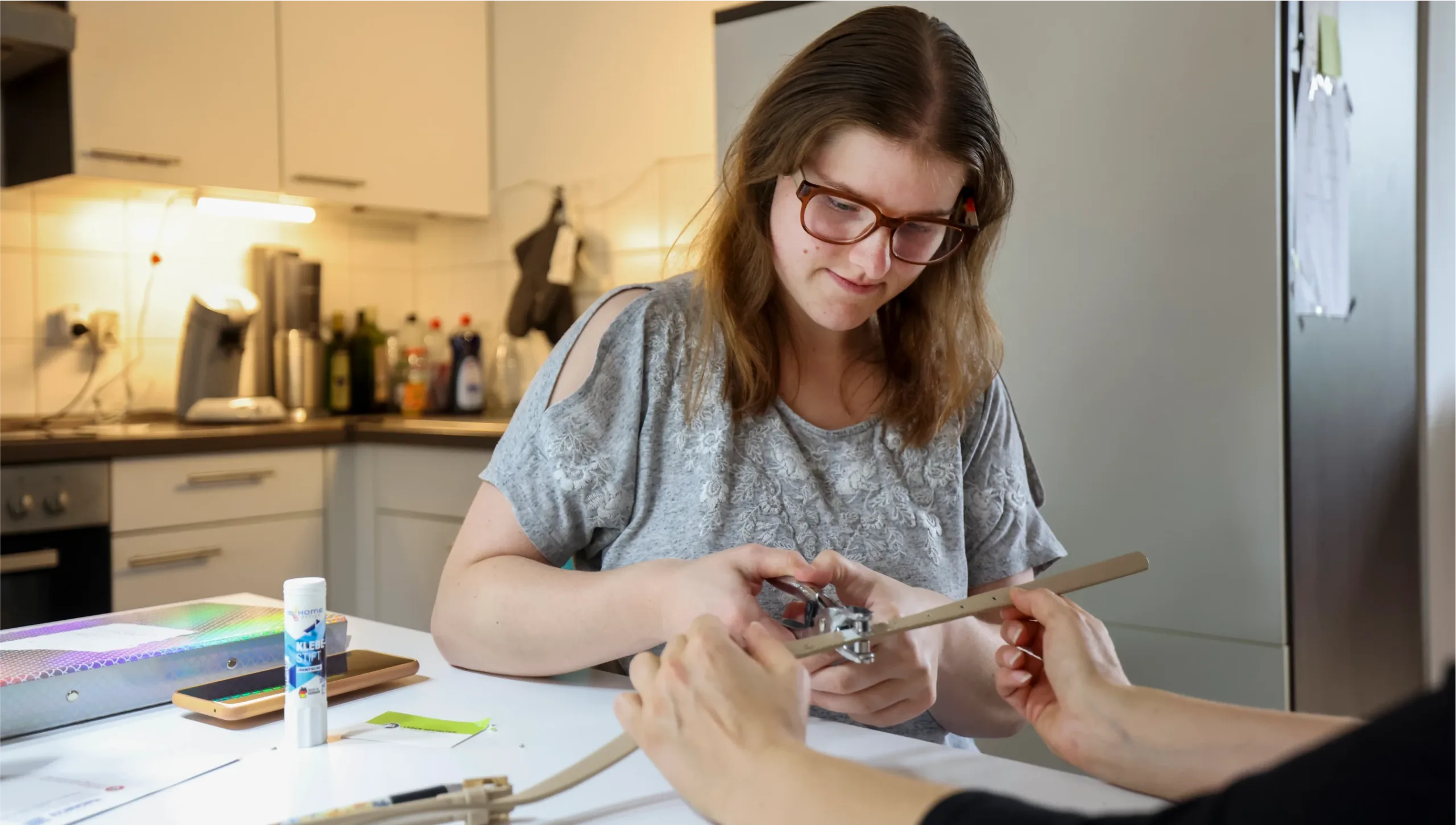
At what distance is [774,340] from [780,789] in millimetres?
677

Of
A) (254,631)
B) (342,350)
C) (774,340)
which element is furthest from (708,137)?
(254,631)

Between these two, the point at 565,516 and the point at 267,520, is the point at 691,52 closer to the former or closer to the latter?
the point at 267,520

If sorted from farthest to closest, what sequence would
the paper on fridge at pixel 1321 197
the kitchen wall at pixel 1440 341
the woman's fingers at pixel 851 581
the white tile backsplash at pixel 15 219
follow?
the white tile backsplash at pixel 15 219 < the kitchen wall at pixel 1440 341 < the paper on fridge at pixel 1321 197 < the woman's fingers at pixel 851 581

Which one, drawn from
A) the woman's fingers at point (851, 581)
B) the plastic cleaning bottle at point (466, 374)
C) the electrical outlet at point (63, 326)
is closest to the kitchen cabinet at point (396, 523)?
the plastic cleaning bottle at point (466, 374)

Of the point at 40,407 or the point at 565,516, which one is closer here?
the point at 565,516

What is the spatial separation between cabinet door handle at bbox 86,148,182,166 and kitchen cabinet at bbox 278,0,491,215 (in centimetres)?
Result: 28

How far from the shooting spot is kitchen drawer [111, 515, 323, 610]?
2.27 meters

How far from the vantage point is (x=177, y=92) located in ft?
8.30

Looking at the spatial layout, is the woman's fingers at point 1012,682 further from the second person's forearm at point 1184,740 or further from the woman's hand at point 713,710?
the woman's hand at point 713,710

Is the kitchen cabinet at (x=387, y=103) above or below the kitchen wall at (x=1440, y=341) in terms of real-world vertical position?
above

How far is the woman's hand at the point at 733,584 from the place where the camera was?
0.82 metres

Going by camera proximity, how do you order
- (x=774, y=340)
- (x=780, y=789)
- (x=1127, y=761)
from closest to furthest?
(x=780, y=789), (x=1127, y=761), (x=774, y=340)

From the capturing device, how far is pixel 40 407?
8.64 feet

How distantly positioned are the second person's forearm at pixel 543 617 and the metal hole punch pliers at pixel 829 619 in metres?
0.12
